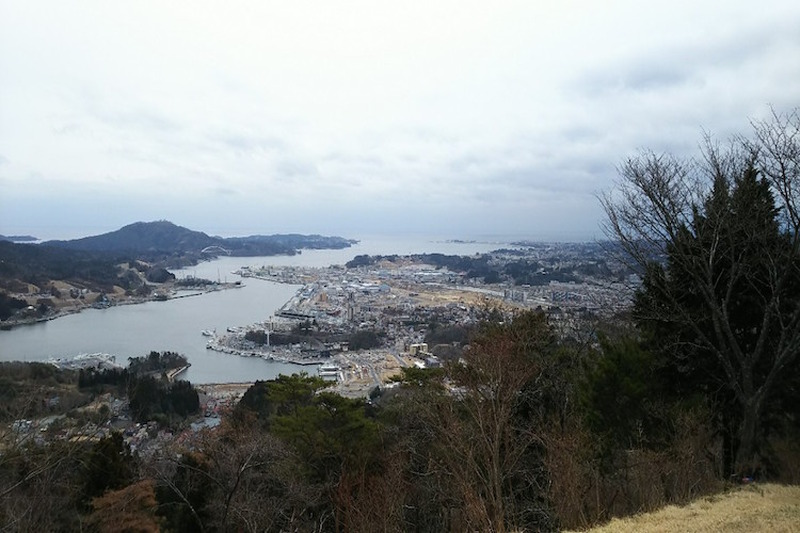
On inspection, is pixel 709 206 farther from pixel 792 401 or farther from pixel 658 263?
pixel 792 401

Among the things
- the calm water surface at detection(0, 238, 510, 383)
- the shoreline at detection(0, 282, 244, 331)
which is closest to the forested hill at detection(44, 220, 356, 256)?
the shoreline at detection(0, 282, 244, 331)

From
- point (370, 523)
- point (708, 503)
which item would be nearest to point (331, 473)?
point (370, 523)

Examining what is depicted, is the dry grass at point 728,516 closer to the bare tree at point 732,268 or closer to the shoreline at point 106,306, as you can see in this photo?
the bare tree at point 732,268

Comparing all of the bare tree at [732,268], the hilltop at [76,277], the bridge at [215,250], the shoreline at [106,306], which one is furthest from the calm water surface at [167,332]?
the bridge at [215,250]

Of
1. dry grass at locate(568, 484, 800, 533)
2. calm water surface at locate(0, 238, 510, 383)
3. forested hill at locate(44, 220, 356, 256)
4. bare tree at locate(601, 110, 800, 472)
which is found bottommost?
calm water surface at locate(0, 238, 510, 383)

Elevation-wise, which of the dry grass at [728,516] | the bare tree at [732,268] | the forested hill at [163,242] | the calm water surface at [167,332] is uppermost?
the forested hill at [163,242]

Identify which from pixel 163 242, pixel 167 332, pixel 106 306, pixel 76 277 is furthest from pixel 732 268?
pixel 163 242

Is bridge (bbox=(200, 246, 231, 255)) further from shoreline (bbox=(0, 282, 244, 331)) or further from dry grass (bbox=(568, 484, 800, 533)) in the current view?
dry grass (bbox=(568, 484, 800, 533))
